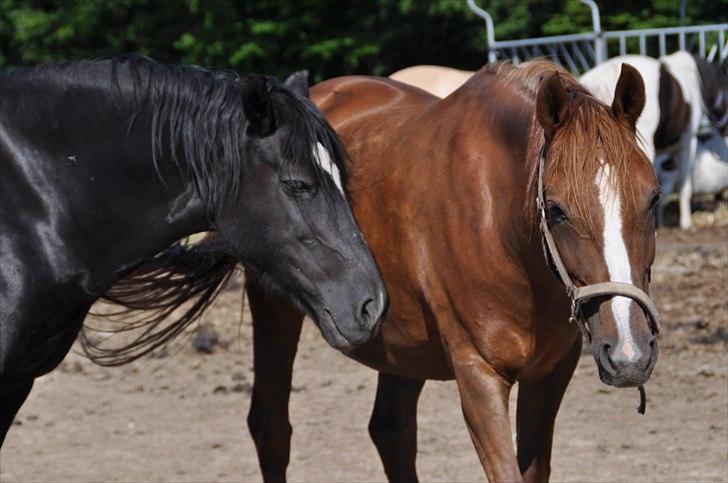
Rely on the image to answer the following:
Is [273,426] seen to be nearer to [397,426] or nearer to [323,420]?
[397,426]

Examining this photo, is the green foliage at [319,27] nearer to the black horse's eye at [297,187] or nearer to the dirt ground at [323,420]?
the dirt ground at [323,420]

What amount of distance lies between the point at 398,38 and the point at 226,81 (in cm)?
1070

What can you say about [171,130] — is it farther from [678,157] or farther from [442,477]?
[678,157]

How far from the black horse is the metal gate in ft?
21.0

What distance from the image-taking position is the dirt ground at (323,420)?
5.21 meters

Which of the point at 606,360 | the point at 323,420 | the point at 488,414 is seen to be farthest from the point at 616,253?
the point at 323,420

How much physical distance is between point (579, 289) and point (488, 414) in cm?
58

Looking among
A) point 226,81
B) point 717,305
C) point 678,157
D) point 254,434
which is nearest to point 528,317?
point 226,81

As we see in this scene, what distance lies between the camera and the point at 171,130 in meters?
3.16

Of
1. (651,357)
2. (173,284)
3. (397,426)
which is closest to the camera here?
(651,357)

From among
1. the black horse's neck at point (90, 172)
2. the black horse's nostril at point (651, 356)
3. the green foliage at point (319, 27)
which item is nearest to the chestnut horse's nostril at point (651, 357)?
the black horse's nostril at point (651, 356)

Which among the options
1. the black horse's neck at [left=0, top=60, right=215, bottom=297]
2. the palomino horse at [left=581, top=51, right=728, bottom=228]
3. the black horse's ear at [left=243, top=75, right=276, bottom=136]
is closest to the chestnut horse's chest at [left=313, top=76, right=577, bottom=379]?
the black horse's ear at [left=243, top=75, right=276, bottom=136]

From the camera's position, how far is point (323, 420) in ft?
19.6

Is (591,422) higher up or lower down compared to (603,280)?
lower down
